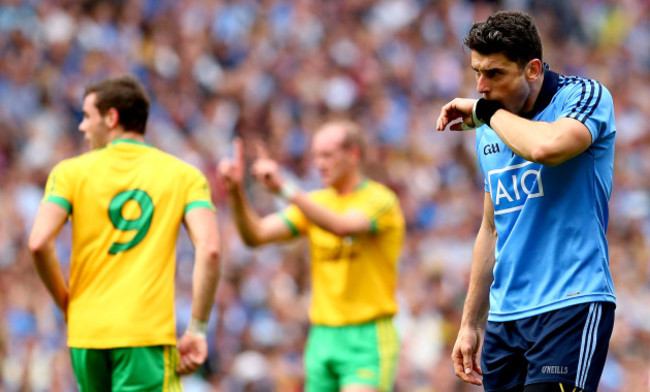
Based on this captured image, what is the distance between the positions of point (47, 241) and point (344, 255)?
2.59 m

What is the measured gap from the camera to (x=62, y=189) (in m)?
5.97

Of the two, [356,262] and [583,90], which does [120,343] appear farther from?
[583,90]

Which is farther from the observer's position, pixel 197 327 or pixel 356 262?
pixel 356 262

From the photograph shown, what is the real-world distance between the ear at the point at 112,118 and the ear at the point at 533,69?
2639 mm

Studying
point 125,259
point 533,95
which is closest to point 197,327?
point 125,259

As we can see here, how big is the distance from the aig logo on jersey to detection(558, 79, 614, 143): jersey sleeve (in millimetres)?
295

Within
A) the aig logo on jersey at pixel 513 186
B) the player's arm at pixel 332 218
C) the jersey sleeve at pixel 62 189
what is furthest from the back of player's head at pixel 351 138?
the aig logo on jersey at pixel 513 186

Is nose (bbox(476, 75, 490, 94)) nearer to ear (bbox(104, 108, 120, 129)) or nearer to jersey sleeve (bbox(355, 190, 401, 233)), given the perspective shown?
ear (bbox(104, 108, 120, 129))

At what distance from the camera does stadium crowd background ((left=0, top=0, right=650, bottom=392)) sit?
38.8 ft

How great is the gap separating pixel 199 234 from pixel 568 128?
2473 mm

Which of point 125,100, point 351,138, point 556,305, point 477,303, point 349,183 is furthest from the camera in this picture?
point 349,183

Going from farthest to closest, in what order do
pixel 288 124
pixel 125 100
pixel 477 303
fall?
pixel 288 124
pixel 125 100
pixel 477 303

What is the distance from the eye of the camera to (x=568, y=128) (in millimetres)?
4207

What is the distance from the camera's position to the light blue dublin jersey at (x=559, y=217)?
14.4 ft
